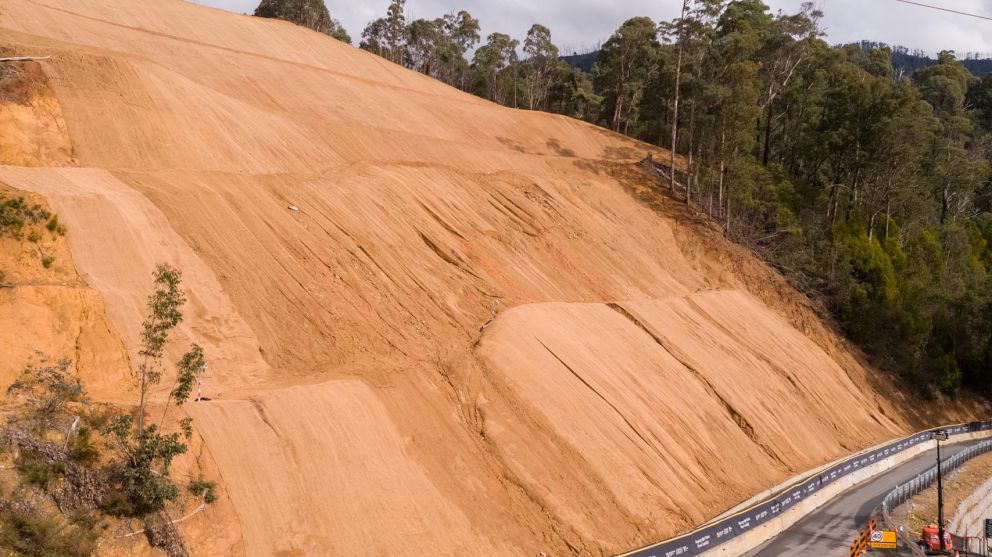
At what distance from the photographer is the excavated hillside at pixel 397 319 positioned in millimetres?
14508

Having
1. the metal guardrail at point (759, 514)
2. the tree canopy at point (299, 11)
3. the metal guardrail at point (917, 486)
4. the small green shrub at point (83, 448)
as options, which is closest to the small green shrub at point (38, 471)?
the small green shrub at point (83, 448)

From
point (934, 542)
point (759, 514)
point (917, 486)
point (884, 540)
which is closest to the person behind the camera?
point (759, 514)

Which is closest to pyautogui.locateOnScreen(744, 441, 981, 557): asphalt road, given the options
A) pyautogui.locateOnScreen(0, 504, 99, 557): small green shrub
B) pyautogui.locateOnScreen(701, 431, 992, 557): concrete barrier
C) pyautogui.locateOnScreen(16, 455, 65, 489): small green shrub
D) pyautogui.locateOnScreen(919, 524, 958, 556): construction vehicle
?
pyautogui.locateOnScreen(701, 431, 992, 557): concrete barrier

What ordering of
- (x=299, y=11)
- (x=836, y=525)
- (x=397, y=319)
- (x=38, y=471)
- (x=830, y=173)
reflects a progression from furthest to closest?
(x=299, y=11), (x=830, y=173), (x=836, y=525), (x=397, y=319), (x=38, y=471)

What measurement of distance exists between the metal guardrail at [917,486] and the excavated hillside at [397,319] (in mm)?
2814

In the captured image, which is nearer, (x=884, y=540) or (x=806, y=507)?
(x=884, y=540)

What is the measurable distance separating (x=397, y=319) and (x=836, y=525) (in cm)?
1408

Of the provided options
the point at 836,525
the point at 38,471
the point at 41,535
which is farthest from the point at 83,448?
the point at 836,525

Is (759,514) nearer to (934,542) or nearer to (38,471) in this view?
(934,542)

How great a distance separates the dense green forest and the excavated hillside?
3610mm

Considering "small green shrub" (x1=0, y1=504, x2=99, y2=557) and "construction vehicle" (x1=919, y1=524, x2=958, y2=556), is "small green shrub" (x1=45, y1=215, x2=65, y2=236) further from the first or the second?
"construction vehicle" (x1=919, y1=524, x2=958, y2=556)

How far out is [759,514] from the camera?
1878 centimetres

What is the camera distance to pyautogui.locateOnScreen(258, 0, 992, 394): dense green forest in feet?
121

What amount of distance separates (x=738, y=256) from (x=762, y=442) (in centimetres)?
1293
